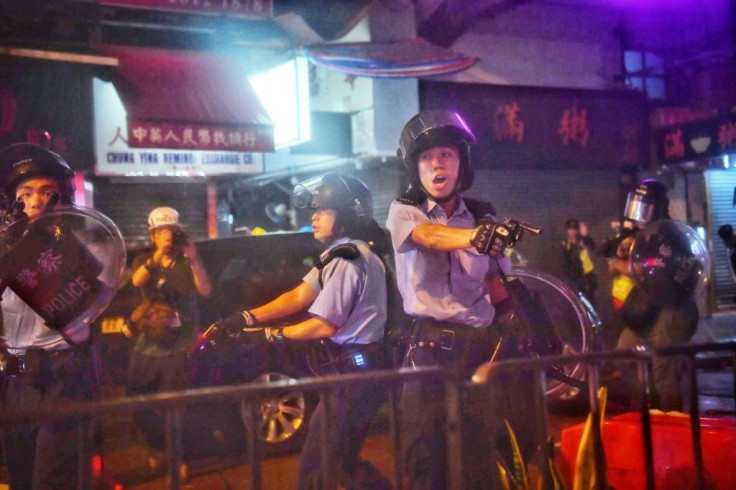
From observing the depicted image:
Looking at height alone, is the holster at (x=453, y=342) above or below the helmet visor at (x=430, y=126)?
below

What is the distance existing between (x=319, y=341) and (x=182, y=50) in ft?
24.9

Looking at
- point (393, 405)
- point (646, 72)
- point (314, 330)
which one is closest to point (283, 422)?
point (314, 330)

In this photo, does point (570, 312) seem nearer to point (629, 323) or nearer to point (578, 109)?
point (629, 323)

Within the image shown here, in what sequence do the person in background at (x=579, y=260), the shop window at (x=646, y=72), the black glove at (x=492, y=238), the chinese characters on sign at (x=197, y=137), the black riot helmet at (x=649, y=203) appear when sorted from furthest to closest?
1. the shop window at (x=646, y=72)
2. the person in background at (x=579, y=260)
3. the chinese characters on sign at (x=197, y=137)
4. the black riot helmet at (x=649, y=203)
5. the black glove at (x=492, y=238)

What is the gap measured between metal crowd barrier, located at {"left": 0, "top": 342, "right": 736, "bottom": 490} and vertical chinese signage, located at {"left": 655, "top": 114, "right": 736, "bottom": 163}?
9599 millimetres

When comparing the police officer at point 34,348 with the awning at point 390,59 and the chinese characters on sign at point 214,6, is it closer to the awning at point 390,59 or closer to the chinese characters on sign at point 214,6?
the chinese characters on sign at point 214,6

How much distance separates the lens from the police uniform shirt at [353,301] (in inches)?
179

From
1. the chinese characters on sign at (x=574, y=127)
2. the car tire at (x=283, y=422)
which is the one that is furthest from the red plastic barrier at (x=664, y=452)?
the chinese characters on sign at (x=574, y=127)

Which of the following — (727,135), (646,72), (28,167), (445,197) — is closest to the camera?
(28,167)

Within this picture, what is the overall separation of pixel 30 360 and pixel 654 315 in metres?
4.55

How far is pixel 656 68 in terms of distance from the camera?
1514cm

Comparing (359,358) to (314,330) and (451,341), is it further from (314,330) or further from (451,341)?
(451,341)

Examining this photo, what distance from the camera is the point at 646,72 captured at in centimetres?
1482

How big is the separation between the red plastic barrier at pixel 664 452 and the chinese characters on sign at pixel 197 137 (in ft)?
22.9
